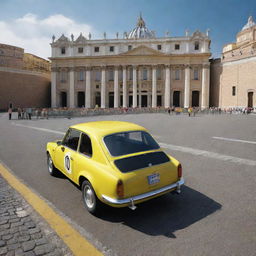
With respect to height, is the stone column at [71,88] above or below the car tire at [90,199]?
above

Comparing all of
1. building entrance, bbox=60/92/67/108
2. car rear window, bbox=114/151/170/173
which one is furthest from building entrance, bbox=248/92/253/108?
car rear window, bbox=114/151/170/173

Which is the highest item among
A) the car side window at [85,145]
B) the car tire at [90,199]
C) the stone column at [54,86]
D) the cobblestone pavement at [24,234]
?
the stone column at [54,86]

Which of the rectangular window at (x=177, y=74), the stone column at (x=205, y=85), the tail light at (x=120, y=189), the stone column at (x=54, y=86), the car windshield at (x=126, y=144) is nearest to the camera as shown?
the tail light at (x=120, y=189)

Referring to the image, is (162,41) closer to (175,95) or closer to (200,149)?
(175,95)

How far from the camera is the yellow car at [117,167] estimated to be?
3.28 metres

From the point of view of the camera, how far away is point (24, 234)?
3.07 m

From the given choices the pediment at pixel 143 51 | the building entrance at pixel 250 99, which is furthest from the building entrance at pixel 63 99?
the building entrance at pixel 250 99

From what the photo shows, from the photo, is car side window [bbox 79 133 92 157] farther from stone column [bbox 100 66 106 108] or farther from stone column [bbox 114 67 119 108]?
stone column [bbox 100 66 106 108]

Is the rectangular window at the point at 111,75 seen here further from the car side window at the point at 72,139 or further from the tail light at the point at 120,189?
the tail light at the point at 120,189

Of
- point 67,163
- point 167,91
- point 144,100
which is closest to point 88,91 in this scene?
point 144,100

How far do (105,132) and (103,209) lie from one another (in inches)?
55.3

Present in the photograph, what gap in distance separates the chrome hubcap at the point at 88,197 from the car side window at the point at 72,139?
982mm

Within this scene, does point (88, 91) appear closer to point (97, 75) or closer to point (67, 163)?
point (97, 75)

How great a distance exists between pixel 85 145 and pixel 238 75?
44.5 metres
